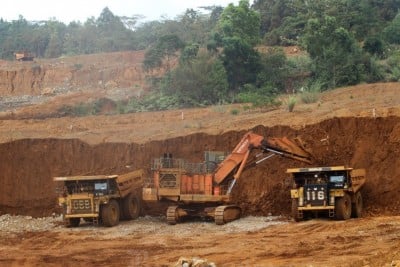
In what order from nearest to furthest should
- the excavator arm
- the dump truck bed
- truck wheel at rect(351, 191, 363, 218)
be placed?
1. truck wheel at rect(351, 191, 363, 218)
2. the excavator arm
3. the dump truck bed

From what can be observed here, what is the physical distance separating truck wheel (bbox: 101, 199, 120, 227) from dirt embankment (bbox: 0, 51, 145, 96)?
123 feet

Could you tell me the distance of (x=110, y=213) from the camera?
80.0 ft

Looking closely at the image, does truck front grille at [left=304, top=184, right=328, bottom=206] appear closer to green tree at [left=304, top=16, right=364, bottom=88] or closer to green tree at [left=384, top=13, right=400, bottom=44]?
green tree at [left=304, top=16, right=364, bottom=88]

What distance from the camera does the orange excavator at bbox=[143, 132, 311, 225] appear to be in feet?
77.0

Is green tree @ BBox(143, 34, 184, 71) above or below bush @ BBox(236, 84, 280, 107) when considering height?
above

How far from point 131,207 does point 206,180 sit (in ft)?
11.5

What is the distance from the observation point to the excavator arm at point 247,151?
23.4 m

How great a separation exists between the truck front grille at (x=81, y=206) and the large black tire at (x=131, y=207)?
5.72ft

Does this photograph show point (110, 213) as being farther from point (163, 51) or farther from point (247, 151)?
point (163, 51)

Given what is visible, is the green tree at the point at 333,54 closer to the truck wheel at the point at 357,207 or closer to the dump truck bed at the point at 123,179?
the dump truck bed at the point at 123,179

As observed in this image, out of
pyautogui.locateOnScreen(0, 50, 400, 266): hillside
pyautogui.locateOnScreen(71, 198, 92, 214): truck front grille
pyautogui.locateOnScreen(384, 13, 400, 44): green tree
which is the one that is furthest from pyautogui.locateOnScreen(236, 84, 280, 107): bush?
pyautogui.locateOnScreen(71, 198, 92, 214): truck front grille

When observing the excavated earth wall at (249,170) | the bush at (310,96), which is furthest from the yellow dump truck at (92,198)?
the bush at (310,96)

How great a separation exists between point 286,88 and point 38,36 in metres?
49.8

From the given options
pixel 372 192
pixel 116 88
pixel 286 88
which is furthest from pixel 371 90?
pixel 116 88
